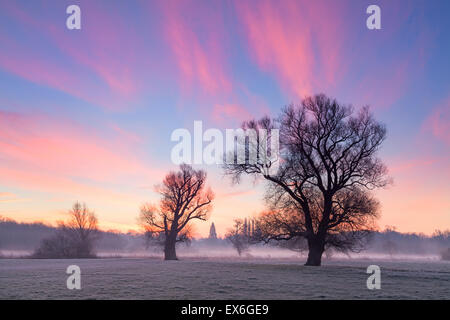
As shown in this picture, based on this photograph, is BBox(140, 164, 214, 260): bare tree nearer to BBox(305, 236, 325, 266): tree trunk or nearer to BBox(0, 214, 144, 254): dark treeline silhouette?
BBox(305, 236, 325, 266): tree trunk

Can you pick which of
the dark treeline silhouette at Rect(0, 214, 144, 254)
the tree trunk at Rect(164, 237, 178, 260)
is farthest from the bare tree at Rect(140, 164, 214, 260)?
the dark treeline silhouette at Rect(0, 214, 144, 254)

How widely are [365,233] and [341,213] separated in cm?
292

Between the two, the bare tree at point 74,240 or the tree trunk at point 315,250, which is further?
the bare tree at point 74,240

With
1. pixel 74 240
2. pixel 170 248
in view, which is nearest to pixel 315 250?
pixel 170 248

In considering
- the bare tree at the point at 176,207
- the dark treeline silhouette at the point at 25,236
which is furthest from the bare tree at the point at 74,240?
the dark treeline silhouette at the point at 25,236

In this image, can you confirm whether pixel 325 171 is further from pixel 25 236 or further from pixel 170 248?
pixel 25 236

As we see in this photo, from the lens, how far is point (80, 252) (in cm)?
6091

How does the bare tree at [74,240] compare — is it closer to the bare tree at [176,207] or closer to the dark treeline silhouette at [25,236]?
the bare tree at [176,207]

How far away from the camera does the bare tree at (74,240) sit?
58.5 m

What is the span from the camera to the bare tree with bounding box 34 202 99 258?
58500 millimetres

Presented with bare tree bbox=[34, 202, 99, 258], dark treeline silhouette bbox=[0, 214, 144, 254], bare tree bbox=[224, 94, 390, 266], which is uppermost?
bare tree bbox=[224, 94, 390, 266]
